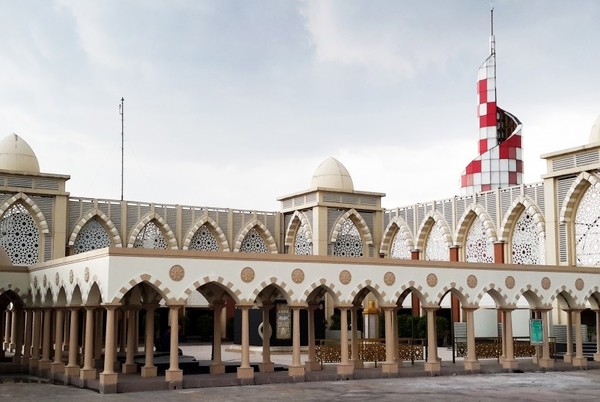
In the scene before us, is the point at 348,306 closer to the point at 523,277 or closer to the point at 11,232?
the point at 523,277

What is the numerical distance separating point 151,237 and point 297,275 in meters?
16.7

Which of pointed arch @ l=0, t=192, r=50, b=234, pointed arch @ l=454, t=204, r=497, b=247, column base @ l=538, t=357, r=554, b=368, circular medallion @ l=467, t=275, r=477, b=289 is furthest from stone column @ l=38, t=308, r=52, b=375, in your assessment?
pointed arch @ l=454, t=204, r=497, b=247

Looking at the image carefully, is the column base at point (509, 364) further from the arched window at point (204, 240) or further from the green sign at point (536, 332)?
the arched window at point (204, 240)

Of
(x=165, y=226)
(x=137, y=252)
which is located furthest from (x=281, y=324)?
(x=137, y=252)

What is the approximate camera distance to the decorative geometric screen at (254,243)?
125 ft

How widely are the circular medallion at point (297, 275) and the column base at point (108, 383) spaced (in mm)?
5138

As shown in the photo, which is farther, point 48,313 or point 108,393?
point 48,313

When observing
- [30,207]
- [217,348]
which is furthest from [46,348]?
[30,207]

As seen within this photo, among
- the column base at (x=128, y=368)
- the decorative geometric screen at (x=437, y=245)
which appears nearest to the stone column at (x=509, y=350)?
the column base at (x=128, y=368)

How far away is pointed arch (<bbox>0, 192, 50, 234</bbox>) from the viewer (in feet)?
104

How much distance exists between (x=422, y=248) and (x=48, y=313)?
18.3 meters

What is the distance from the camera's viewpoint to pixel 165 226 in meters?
35.7

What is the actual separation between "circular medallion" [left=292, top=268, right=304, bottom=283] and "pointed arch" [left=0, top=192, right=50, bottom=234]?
15264 millimetres

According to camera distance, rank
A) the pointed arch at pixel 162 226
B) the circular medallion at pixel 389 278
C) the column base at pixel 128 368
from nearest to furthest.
Answer: the circular medallion at pixel 389 278 < the column base at pixel 128 368 < the pointed arch at pixel 162 226
